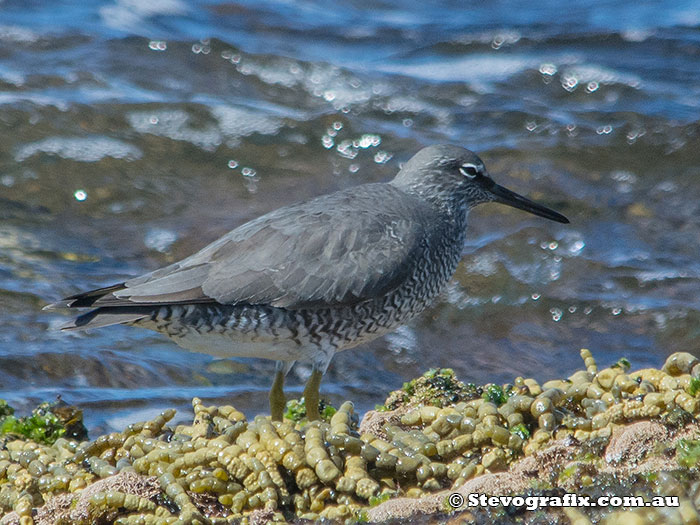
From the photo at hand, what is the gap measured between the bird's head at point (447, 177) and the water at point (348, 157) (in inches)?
58.3

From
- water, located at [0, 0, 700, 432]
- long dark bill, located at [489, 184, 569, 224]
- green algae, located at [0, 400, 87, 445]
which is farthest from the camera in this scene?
water, located at [0, 0, 700, 432]

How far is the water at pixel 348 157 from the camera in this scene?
7.10 metres

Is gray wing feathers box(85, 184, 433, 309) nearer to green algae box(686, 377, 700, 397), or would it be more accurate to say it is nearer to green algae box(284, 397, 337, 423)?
green algae box(284, 397, 337, 423)

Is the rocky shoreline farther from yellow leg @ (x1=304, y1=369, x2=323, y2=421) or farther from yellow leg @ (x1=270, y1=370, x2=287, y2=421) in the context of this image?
yellow leg @ (x1=270, y1=370, x2=287, y2=421)

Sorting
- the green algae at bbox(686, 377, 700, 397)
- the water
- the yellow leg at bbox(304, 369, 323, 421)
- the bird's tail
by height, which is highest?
the green algae at bbox(686, 377, 700, 397)

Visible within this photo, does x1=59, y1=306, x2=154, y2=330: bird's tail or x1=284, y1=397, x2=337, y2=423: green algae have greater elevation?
x1=59, y1=306, x2=154, y2=330: bird's tail

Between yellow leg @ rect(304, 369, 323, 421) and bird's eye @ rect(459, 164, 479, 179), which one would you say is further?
bird's eye @ rect(459, 164, 479, 179)

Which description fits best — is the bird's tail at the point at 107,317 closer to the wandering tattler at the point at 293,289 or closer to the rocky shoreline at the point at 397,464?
the wandering tattler at the point at 293,289

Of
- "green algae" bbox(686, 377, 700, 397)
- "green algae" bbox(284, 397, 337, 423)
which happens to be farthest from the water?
"green algae" bbox(686, 377, 700, 397)

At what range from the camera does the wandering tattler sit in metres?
5.13

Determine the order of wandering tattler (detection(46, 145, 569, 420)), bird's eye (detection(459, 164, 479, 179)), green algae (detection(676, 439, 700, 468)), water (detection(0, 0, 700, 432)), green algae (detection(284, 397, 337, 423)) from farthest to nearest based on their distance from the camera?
water (detection(0, 0, 700, 432)), bird's eye (detection(459, 164, 479, 179)), green algae (detection(284, 397, 337, 423)), wandering tattler (detection(46, 145, 569, 420)), green algae (detection(676, 439, 700, 468))

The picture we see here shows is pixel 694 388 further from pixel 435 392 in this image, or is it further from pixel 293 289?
pixel 293 289

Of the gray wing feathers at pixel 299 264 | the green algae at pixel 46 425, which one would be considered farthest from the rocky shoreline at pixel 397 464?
the gray wing feathers at pixel 299 264

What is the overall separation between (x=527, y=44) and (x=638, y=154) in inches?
127
